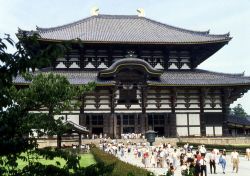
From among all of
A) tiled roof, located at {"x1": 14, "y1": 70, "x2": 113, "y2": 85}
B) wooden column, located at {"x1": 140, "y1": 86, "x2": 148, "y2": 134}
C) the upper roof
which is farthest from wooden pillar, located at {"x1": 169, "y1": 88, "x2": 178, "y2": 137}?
tiled roof, located at {"x1": 14, "y1": 70, "x2": 113, "y2": 85}

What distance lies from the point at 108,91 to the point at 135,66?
459 centimetres

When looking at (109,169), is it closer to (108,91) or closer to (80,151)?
(80,151)

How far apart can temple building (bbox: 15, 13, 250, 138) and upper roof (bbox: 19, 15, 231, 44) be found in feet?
0.87

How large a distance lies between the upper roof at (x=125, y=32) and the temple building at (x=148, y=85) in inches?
10.4

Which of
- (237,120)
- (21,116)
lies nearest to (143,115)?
(237,120)

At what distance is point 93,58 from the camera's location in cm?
5141

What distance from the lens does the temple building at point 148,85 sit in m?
47.5

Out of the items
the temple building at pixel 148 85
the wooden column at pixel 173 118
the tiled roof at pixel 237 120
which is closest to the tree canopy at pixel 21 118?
the temple building at pixel 148 85

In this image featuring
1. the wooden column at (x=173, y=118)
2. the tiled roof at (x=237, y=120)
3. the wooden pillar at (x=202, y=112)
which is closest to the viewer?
the wooden column at (x=173, y=118)

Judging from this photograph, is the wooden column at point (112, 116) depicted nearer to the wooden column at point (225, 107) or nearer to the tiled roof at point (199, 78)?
the tiled roof at point (199, 78)

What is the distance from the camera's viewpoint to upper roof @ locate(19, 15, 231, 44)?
51.7 m

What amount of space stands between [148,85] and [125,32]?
11.9 meters

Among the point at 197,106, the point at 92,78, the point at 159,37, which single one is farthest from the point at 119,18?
the point at 197,106

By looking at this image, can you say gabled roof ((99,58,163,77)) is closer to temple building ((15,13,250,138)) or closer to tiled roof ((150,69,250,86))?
temple building ((15,13,250,138))
